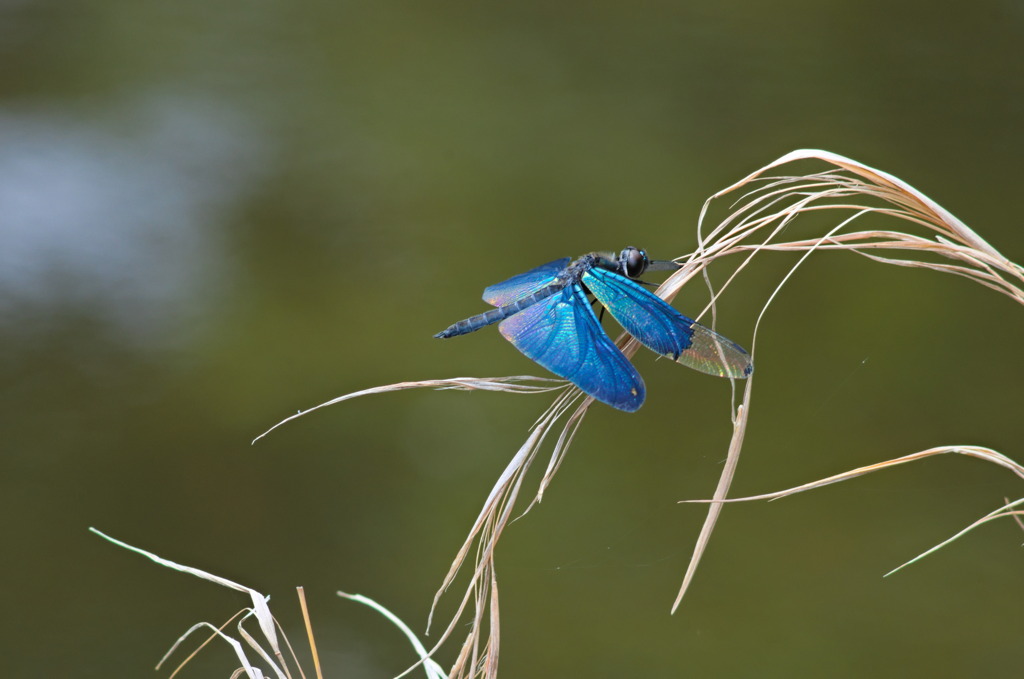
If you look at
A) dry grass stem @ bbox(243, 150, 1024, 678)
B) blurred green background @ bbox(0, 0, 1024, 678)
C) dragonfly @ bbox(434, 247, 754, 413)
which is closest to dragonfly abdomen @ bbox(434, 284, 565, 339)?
dragonfly @ bbox(434, 247, 754, 413)

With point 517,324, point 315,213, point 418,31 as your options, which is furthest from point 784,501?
point 418,31

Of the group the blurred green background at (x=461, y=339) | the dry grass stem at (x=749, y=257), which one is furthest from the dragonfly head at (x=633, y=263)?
the blurred green background at (x=461, y=339)

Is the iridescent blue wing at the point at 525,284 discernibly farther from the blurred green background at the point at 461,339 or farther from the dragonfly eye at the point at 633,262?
the blurred green background at the point at 461,339

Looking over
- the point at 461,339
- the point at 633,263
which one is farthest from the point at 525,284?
the point at 461,339

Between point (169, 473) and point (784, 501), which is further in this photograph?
point (169, 473)

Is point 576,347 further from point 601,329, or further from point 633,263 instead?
point 633,263

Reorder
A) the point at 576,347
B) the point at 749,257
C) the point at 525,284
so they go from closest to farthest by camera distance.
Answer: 1. the point at 749,257
2. the point at 576,347
3. the point at 525,284

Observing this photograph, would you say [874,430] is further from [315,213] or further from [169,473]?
[169,473]
